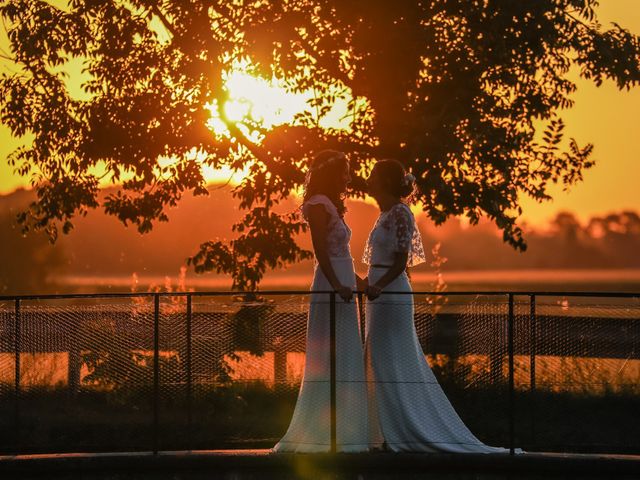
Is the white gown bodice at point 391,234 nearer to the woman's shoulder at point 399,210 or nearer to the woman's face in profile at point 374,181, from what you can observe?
the woman's shoulder at point 399,210

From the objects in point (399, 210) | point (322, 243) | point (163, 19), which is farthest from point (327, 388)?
point (163, 19)

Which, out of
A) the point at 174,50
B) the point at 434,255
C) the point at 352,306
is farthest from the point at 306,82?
the point at 352,306

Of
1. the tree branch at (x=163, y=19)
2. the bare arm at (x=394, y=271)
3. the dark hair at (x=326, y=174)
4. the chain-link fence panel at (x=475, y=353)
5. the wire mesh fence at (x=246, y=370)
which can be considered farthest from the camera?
the tree branch at (x=163, y=19)

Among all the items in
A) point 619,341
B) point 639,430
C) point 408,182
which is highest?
point 408,182

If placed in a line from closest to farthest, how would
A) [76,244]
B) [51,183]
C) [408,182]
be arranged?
[408,182] < [51,183] < [76,244]

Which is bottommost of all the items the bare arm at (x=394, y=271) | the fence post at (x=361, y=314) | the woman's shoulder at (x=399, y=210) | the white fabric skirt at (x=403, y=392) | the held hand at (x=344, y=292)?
the white fabric skirt at (x=403, y=392)

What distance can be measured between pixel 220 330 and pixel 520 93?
6.05 m

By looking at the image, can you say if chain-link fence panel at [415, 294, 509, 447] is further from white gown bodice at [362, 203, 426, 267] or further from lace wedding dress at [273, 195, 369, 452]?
white gown bodice at [362, 203, 426, 267]

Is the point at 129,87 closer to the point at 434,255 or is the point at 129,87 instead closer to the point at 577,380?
the point at 434,255

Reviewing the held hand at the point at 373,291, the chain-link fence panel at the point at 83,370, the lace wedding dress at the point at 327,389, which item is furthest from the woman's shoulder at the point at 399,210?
the chain-link fence panel at the point at 83,370

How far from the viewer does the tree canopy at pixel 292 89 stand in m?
15.3

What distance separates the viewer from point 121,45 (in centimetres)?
1634

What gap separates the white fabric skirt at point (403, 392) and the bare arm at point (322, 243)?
0.46m

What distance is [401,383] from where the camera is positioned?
34.2 ft
